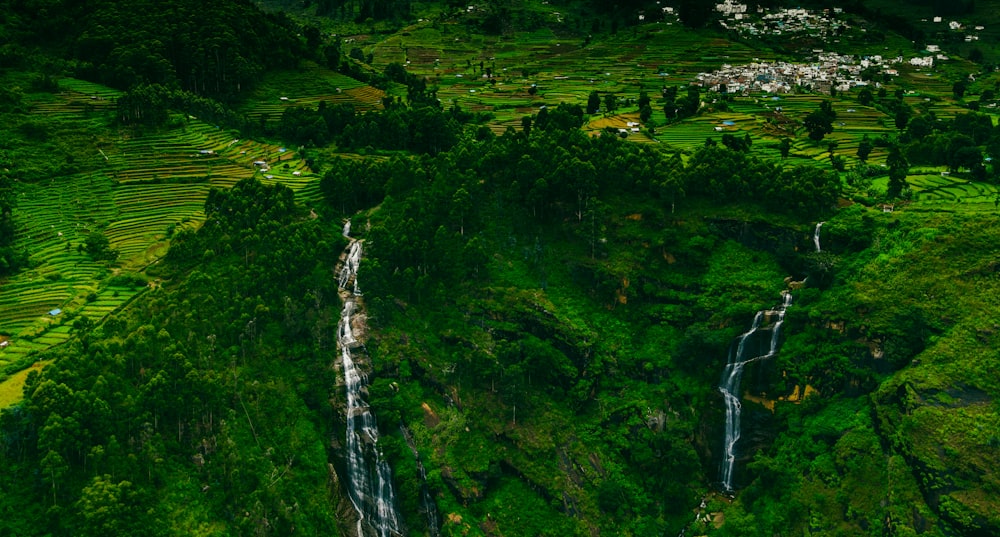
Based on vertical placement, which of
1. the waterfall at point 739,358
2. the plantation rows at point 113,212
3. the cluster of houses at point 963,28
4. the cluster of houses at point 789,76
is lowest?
the waterfall at point 739,358

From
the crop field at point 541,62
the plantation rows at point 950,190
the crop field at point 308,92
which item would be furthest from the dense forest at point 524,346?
the crop field at point 541,62

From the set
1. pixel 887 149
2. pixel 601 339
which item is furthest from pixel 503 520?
pixel 887 149

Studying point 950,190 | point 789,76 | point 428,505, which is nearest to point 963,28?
point 789,76

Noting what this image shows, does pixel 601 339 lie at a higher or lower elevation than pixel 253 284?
lower

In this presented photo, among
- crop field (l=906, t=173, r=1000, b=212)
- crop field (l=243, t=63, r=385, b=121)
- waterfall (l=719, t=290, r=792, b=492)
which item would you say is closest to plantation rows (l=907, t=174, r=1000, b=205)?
crop field (l=906, t=173, r=1000, b=212)

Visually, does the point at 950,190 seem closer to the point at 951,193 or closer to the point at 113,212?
the point at 951,193

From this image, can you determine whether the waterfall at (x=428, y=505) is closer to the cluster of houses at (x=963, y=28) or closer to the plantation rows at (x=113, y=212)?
the plantation rows at (x=113, y=212)

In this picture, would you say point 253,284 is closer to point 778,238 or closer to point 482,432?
point 482,432
